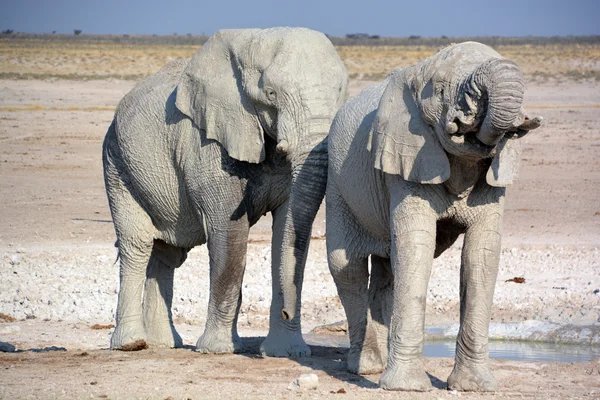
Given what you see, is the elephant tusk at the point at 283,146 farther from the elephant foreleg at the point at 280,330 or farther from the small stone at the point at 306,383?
the small stone at the point at 306,383

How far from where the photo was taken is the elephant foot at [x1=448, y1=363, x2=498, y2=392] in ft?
19.9

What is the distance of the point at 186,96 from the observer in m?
7.81

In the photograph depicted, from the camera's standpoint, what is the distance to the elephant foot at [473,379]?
607 cm

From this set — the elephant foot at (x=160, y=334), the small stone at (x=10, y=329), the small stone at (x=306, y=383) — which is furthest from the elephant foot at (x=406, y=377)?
the small stone at (x=10, y=329)

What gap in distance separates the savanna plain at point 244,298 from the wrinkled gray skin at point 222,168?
389mm

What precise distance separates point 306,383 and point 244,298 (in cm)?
342

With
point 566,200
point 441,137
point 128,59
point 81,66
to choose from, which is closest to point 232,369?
point 441,137

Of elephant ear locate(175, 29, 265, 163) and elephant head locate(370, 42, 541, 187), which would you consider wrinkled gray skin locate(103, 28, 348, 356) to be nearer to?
elephant ear locate(175, 29, 265, 163)

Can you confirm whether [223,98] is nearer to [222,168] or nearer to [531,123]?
[222,168]

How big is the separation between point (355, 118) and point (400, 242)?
906 mm

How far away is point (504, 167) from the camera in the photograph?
18.6 feet

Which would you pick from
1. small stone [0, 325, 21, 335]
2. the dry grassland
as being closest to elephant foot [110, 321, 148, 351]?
small stone [0, 325, 21, 335]

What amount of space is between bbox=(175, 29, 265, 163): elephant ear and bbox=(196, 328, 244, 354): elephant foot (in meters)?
1.16

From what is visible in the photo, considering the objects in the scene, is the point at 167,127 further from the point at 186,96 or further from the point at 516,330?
the point at 516,330
